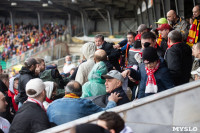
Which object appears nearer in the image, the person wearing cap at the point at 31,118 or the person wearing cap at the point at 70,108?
the person wearing cap at the point at 31,118

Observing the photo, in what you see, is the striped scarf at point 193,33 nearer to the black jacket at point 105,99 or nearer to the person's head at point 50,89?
the black jacket at point 105,99

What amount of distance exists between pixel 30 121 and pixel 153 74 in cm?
183

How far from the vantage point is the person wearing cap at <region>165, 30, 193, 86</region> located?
4148 mm

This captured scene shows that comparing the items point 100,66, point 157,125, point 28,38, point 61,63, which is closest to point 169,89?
point 157,125

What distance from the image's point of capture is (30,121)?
3.42m

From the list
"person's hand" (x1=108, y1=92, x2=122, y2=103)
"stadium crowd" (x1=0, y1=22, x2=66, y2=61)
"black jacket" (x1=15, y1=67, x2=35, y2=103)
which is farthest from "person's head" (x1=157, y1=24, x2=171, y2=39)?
"stadium crowd" (x1=0, y1=22, x2=66, y2=61)

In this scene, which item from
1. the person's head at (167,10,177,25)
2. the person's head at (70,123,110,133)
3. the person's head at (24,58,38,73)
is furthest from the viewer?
the person's head at (167,10,177,25)

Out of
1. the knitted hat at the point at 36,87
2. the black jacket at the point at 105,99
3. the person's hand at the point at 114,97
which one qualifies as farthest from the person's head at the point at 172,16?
the knitted hat at the point at 36,87

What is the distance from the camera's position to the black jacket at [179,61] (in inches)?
163

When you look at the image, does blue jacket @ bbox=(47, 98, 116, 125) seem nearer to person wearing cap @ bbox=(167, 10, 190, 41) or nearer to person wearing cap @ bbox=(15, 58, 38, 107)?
person wearing cap @ bbox=(15, 58, 38, 107)

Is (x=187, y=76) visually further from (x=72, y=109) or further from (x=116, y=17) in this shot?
(x=116, y=17)

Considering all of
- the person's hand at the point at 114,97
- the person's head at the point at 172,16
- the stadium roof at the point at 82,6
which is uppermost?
the stadium roof at the point at 82,6

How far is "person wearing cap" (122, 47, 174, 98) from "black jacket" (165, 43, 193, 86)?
0.21m

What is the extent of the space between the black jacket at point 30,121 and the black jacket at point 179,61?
2.03m
